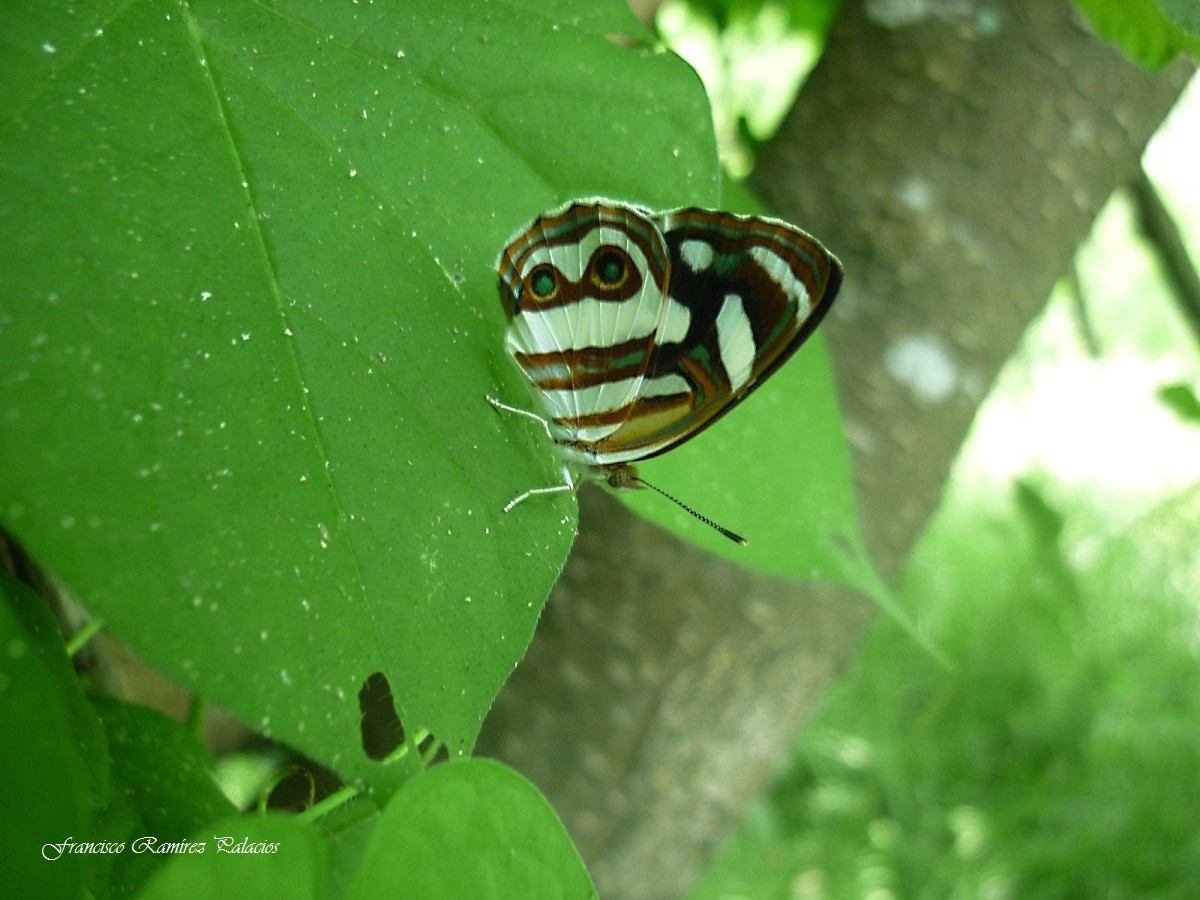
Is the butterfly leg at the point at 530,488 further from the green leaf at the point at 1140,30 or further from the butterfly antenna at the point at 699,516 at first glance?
the green leaf at the point at 1140,30

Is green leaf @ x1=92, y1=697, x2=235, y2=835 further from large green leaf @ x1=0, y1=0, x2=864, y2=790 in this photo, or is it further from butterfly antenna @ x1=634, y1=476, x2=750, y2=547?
butterfly antenna @ x1=634, y1=476, x2=750, y2=547

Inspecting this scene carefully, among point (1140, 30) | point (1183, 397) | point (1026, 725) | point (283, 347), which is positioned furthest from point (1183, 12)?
point (1026, 725)

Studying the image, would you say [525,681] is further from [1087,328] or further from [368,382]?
[1087,328]

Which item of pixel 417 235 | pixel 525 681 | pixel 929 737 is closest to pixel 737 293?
pixel 417 235

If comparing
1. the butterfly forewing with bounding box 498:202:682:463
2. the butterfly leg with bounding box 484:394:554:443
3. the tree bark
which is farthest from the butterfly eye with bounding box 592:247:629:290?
the tree bark


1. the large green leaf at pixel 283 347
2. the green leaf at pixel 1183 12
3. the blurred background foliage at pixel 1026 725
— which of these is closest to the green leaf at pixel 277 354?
the large green leaf at pixel 283 347

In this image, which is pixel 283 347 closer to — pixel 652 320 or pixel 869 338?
pixel 652 320
